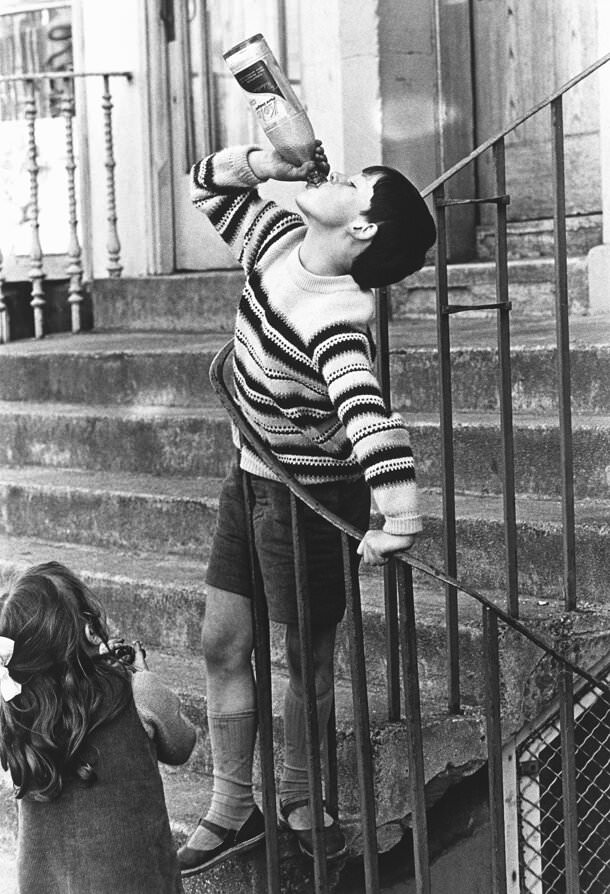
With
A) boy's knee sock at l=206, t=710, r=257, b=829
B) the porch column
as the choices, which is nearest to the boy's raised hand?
boy's knee sock at l=206, t=710, r=257, b=829

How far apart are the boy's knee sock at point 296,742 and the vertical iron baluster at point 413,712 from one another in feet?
1.08

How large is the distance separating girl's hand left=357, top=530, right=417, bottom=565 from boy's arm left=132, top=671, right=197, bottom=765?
1.58ft

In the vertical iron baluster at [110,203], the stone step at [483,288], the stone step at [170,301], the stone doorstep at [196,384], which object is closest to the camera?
the stone doorstep at [196,384]

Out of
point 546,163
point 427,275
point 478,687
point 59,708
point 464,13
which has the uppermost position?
point 464,13

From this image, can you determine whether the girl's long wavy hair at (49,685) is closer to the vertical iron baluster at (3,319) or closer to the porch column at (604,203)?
Answer: the porch column at (604,203)

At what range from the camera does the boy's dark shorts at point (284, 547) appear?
3.13m

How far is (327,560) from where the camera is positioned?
315cm

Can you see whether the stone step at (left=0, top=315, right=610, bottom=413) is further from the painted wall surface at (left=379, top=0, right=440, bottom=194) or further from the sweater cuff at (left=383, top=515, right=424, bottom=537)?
the sweater cuff at (left=383, top=515, right=424, bottom=537)

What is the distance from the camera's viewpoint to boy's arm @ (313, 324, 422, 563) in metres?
2.75

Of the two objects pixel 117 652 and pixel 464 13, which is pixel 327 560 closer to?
pixel 117 652

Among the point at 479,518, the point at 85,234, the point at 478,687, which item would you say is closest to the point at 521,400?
the point at 479,518

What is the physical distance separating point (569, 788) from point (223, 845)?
0.77 m

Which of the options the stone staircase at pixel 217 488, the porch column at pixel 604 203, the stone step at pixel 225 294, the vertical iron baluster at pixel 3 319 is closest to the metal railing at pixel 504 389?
the stone staircase at pixel 217 488

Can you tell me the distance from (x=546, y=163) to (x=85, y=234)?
8.28 ft
